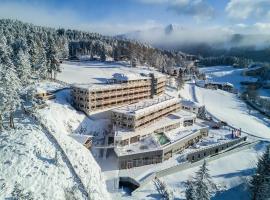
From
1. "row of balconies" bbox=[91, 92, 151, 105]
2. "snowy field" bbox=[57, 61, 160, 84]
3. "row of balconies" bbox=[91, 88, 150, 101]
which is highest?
"snowy field" bbox=[57, 61, 160, 84]

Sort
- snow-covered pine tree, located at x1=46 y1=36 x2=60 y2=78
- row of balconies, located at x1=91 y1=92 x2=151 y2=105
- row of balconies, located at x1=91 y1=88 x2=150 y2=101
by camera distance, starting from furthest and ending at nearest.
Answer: snow-covered pine tree, located at x1=46 y1=36 x2=60 y2=78 → row of balconies, located at x1=91 y1=92 x2=151 y2=105 → row of balconies, located at x1=91 y1=88 x2=150 y2=101

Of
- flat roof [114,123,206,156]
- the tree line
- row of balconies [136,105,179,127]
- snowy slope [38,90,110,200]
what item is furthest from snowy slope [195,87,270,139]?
snowy slope [38,90,110,200]

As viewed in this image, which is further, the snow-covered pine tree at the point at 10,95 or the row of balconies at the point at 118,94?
the row of balconies at the point at 118,94

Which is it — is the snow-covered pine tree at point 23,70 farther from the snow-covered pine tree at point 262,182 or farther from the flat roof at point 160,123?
the snow-covered pine tree at point 262,182

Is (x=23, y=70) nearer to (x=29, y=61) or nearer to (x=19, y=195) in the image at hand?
(x=29, y=61)

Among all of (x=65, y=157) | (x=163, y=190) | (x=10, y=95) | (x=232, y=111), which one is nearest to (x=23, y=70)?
(x=10, y=95)

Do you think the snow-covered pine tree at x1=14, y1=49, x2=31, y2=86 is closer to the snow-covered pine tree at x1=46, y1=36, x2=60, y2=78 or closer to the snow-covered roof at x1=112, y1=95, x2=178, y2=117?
the snow-covered pine tree at x1=46, y1=36, x2=60, y2=78

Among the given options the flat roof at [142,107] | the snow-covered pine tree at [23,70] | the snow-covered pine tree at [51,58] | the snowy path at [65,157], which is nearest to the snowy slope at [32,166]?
the snowy path at [65,157]
